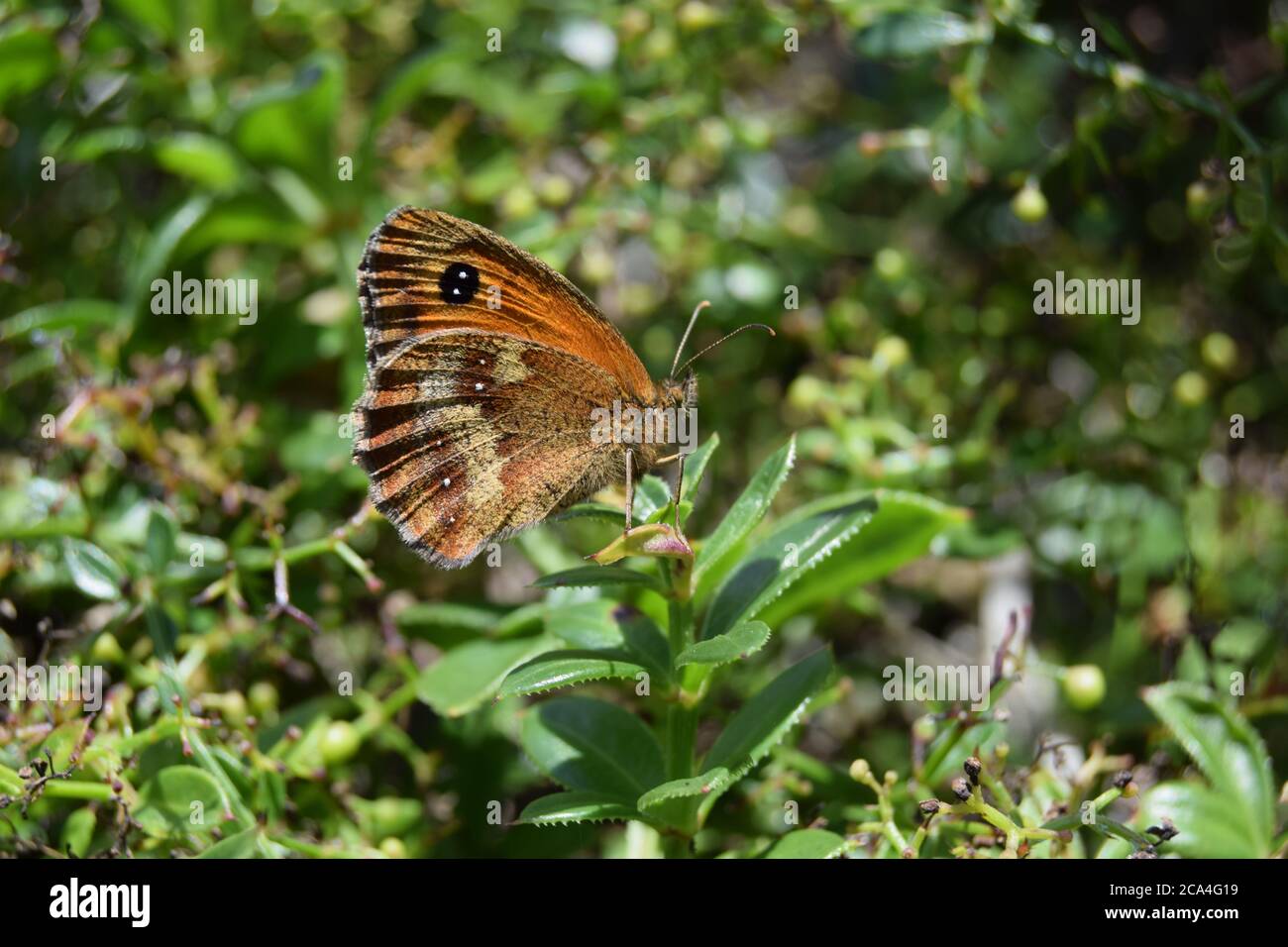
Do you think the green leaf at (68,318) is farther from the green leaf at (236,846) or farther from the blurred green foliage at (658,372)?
the green leaf at (236,846)

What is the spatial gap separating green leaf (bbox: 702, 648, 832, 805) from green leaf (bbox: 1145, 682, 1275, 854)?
781mm

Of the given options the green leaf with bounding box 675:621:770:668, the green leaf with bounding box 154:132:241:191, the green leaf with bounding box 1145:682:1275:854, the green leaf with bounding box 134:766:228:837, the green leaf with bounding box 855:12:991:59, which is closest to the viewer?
the green leaf with bounding box 675:621:770:668

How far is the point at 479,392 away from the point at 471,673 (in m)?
0.58

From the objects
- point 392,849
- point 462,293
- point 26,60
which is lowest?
point 392,849

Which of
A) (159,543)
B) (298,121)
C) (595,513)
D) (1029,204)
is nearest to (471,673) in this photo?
(595,513)

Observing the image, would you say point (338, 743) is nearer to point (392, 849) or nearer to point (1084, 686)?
point (392, 849)

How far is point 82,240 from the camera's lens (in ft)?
11.3

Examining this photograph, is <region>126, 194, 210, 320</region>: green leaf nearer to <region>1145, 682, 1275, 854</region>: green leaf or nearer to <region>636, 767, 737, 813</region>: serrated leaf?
<region>636, 767, 737, 813</region>: serrated leaf

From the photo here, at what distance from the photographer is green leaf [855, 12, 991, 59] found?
2.69m

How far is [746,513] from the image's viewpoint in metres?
1.96

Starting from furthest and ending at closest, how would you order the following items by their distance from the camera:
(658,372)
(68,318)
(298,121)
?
1. (658,372)
2. (298,121)
3. (68,318)

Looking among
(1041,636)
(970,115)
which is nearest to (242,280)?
(970,115)

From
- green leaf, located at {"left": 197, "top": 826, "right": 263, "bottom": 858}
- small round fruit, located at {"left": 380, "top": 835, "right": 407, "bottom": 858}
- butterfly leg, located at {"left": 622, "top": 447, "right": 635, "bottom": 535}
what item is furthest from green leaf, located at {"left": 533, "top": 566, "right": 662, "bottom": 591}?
small round fruit, located at {"left": 380, "top": 835, "right": 407, "bottom": 858}
